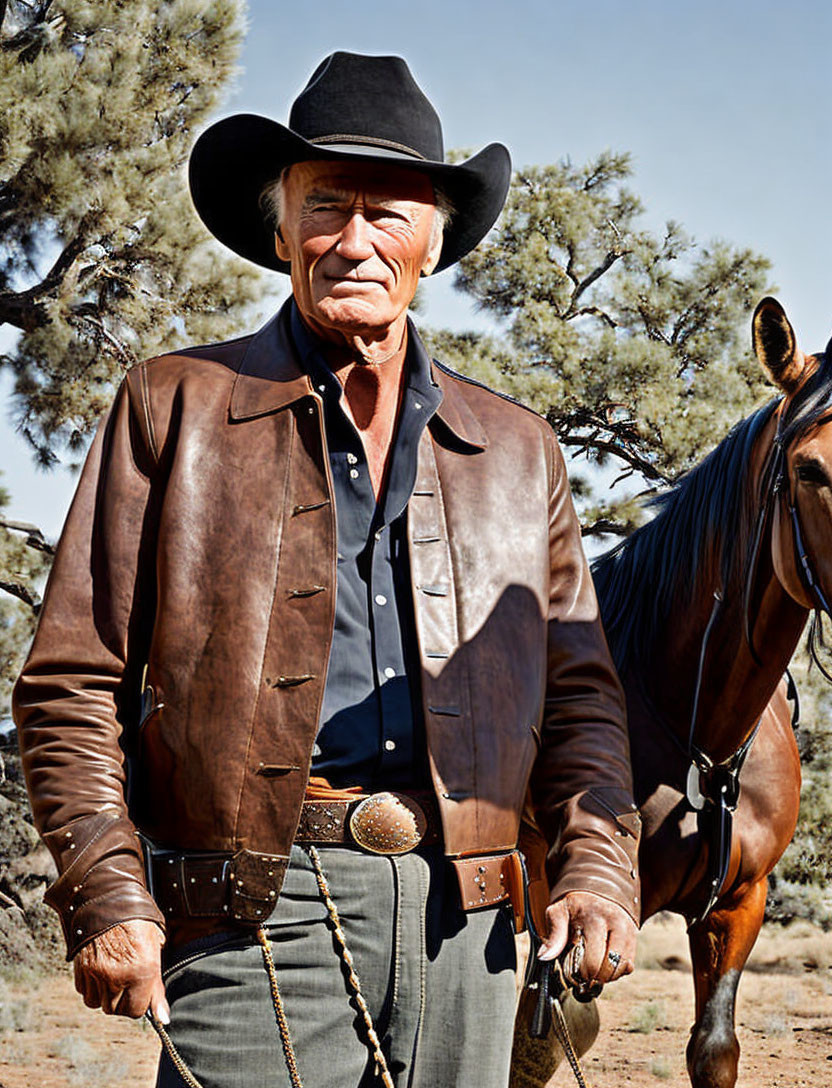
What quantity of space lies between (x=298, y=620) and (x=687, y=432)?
339 inches

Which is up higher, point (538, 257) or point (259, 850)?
point (538, 257)

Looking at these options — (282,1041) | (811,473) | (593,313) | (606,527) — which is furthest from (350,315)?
(593,313)

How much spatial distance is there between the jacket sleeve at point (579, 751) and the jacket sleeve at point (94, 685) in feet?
2.00

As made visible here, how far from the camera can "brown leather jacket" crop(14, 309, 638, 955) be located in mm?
1773

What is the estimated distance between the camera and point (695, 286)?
11852 mm

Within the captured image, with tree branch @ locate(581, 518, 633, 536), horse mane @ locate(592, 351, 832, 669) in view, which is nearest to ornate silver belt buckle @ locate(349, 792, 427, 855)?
horse mane @ locate(592, 351, 832, 669)

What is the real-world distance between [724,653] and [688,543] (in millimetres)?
393

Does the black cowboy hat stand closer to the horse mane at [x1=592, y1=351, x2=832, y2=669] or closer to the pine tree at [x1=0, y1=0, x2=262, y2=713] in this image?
the horse mane at [x1=592, y1=351, x2=832, y2=669]

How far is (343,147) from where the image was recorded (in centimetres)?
199

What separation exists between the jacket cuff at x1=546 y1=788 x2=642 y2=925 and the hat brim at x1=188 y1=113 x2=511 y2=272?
906 millimetres

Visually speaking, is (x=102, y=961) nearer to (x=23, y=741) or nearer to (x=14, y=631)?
(x=23, y=741)

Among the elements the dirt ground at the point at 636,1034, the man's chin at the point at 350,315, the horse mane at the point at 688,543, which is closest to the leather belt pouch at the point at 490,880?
the man's chin at the point at 350,315

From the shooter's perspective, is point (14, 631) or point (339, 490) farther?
point (14, 631)

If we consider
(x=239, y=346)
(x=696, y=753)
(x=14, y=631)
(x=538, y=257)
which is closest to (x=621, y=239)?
(x=538, y=257)
